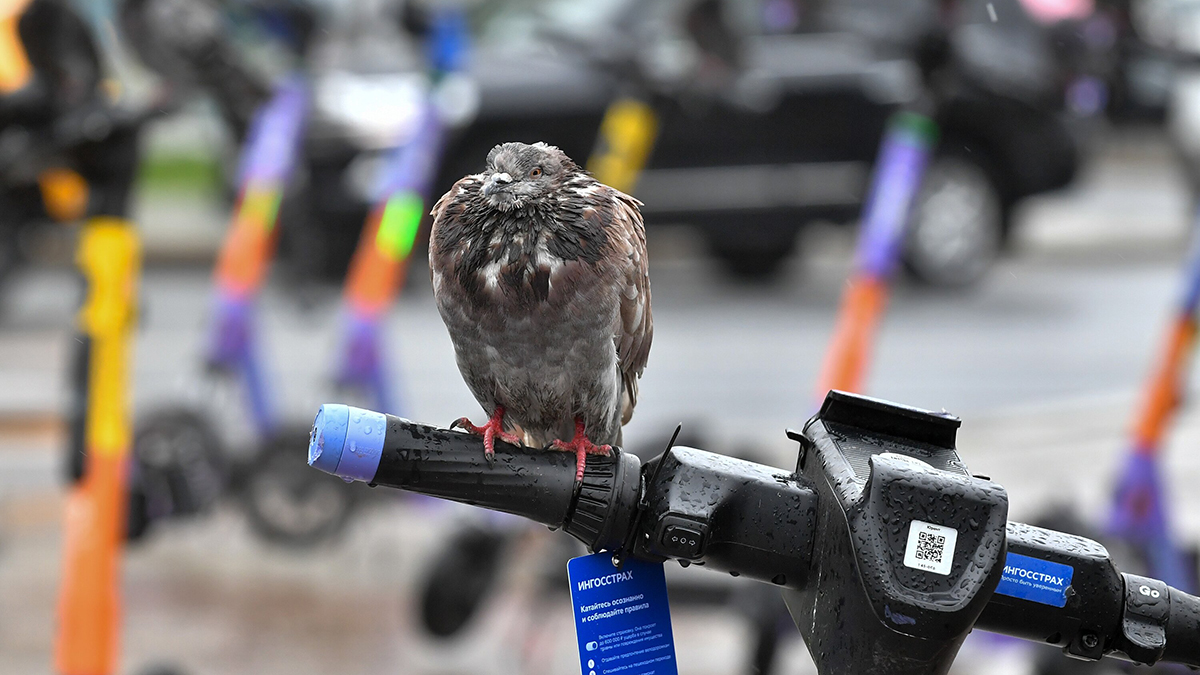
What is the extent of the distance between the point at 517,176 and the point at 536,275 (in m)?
0.11

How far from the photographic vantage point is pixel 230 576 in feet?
16.1

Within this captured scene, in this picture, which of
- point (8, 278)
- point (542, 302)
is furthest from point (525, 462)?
point (8, 278)

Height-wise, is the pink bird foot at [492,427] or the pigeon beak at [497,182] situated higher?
the pigeon beak at [497,182]

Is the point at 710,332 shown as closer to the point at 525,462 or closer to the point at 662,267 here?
the point at 662,267

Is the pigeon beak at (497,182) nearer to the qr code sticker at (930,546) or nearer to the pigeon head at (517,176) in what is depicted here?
the pigeon head at (517,176)

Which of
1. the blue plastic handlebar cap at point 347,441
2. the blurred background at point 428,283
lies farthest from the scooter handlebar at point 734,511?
the blurred background at point 428,283

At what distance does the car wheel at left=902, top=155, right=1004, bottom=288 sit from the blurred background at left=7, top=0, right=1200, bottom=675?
3 centimetres

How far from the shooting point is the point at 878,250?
4.01 meters

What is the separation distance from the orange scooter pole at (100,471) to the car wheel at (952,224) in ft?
23.3

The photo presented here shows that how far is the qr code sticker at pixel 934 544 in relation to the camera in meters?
1.06

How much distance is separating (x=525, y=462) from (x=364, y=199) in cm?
564

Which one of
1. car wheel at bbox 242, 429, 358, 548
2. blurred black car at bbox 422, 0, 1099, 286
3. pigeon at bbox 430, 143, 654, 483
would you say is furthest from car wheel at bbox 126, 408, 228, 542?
blurred black car at bbox 422, 0, 1099, 286

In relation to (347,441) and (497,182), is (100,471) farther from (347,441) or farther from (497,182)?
(347,441)

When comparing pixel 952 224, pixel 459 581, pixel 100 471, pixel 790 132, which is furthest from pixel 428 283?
pixel 952 224
